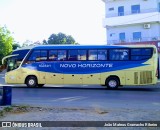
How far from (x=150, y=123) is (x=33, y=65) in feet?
51.6

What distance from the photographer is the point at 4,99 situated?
1234cm

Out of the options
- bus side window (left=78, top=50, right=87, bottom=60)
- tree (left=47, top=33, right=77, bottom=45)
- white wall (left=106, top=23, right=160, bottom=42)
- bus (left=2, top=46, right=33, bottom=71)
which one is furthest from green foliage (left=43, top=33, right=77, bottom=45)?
bus side window (left=78, top=50, right=87, bottom=60)

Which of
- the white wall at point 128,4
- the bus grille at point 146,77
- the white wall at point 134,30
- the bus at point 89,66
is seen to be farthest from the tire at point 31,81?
the white wall at point 128,4

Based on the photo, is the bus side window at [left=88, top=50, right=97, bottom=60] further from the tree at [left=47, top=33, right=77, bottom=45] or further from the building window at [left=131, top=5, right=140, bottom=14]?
the tree at [left=47, top=33, right=77, bottom=45]

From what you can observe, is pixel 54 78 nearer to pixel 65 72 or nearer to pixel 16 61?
pixel 65 72

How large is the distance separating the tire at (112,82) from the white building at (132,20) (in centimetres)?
1773

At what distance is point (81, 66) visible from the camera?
22453 mm

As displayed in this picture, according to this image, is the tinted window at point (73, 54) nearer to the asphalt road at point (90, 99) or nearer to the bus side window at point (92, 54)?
the bus side window at point (92, 54)

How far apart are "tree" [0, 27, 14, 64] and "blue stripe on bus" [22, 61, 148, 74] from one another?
135 feet

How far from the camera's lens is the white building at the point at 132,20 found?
39656mm

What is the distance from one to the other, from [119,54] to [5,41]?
45.5 m

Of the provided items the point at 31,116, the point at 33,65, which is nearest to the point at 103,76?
the point at 33,65

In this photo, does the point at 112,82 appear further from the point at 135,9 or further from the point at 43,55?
the point at 135,9

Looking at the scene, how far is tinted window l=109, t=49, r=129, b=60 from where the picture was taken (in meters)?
22.1
